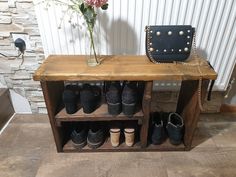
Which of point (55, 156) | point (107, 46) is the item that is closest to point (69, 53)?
point (107, 46)

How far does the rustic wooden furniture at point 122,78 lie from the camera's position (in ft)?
3.04

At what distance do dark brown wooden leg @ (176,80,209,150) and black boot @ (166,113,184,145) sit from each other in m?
0.04

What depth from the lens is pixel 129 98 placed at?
99 cm

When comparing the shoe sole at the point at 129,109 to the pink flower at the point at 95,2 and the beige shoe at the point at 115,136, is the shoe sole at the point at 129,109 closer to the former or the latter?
the beige shoe at the point at 115,136

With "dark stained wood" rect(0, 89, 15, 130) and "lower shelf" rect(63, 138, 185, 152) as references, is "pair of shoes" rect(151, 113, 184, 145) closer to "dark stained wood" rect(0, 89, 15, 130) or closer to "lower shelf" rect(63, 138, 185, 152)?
"lower shelf" rect(63, 138, 185, 152)

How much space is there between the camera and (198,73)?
0.94m

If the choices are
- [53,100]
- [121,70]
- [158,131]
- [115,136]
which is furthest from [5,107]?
[158,131]

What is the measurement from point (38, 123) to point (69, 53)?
0.56 m

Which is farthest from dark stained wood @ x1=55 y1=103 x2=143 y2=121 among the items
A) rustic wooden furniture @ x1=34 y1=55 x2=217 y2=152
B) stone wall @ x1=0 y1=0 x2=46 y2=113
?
stone wall @ x1=0 y1=0 x2=46 y2=113

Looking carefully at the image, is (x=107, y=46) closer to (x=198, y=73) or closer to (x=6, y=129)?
(x=198, y=73)

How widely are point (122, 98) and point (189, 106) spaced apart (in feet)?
1.30

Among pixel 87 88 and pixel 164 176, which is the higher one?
pixel 87 88

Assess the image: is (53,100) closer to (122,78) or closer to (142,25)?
(122,78)

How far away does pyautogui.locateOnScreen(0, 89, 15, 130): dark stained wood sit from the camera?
1.33 metres
